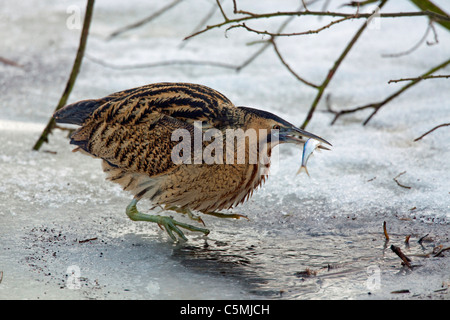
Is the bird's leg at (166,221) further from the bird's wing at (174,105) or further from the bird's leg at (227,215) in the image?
the bird's wing at (174,105)

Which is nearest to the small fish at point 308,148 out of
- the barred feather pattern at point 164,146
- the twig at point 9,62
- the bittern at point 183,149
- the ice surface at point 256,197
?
the bittern at point 183,149

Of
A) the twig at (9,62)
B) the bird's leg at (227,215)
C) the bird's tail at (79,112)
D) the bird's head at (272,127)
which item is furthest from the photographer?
the twig at (9,62)

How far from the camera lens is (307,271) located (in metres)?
2.59

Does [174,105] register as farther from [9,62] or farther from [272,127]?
[9,62]

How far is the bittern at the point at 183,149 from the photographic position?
3057mm

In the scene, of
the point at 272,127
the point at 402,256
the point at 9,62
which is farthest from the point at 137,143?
the point at 9,62

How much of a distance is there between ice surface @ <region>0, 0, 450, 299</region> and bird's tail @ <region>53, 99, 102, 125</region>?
1.31ft

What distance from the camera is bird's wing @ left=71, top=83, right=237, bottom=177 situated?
10.3 ft

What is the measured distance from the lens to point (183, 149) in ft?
10.0

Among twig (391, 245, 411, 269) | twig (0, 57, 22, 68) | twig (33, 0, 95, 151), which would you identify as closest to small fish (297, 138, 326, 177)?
twig (391, 245, 411, 269)

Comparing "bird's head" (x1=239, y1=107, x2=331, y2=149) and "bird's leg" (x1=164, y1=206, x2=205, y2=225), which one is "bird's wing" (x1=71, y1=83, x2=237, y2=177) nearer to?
"bird's head" (x1=239, y1=107, x2=331, y2=149)

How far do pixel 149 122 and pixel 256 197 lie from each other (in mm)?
806

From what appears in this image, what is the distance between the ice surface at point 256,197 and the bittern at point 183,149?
0.20m

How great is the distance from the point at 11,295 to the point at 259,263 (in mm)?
1050
